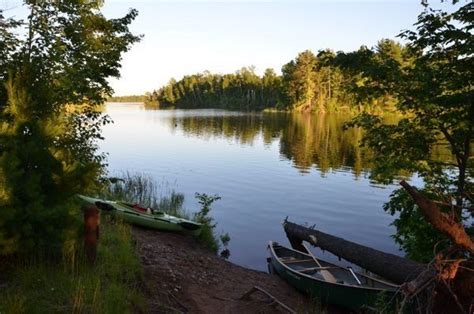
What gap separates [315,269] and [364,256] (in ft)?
4.29

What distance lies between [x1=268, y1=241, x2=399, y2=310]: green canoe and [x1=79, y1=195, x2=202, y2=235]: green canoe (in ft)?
8.64

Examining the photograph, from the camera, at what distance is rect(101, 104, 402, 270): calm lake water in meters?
15.8

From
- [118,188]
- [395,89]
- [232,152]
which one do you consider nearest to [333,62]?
[395,89]

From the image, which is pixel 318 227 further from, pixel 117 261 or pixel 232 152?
pixel 232 152

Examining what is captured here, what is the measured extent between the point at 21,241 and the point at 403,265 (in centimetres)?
750

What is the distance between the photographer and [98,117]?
1235 cm

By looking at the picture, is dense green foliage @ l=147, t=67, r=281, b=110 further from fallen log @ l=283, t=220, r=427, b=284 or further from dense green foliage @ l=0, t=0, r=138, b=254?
dense green foliage @ l=0, t=0, r=138, b=254

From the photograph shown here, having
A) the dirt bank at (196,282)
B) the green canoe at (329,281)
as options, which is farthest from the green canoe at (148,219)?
the green canoe at (329,281)

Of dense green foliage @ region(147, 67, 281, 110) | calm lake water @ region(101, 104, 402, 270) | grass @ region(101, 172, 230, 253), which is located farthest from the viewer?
dense green foliage @ region(147, 67, 281, 110)

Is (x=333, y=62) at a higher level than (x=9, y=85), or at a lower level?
higher

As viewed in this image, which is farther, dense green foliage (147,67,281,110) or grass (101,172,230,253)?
dense green foliage (147,67,281,110)

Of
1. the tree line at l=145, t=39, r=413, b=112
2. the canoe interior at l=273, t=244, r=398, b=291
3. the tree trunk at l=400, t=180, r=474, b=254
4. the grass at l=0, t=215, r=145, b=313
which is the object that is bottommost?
the canoe interior at l=273, t=244, r=398, b=291

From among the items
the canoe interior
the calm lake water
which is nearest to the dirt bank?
the canoe interior

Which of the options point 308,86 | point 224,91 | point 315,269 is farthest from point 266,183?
point 224,91
